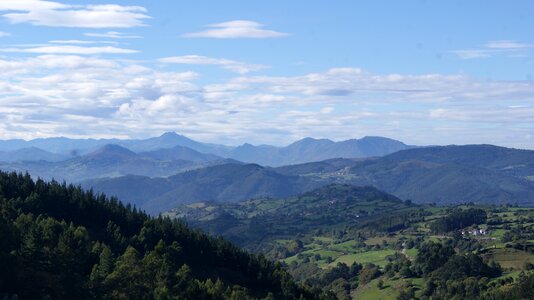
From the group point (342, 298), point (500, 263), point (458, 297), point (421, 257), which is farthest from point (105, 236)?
point (500, 263)

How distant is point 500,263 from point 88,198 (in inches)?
4420

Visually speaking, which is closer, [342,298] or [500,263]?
[342,298]

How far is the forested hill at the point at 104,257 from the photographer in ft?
227

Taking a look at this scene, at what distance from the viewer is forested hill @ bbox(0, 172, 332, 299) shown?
69188mm

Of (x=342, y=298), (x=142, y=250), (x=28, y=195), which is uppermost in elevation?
(x=28, y=195)

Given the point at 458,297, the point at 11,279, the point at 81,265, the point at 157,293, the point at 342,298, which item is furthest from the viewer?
the point at 342,298

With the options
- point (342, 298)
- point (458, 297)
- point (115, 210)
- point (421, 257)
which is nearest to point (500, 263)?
point (421, 257)

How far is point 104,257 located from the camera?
3152 inches

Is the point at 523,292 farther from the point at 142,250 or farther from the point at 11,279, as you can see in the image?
the point at 11,279

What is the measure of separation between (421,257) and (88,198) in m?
94.5

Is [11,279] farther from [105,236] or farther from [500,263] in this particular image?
[500,263]

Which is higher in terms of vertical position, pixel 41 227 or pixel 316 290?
pixel 41 227

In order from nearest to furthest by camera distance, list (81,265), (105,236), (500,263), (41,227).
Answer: (81,265)
(41,227)
(105,236)
(500,263)

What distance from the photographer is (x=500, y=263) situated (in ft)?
625
